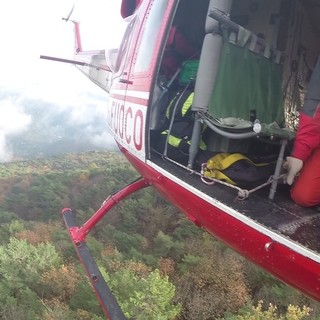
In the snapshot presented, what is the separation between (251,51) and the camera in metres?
2.29

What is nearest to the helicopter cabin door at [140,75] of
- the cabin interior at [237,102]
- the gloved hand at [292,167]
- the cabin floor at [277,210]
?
the cabin interior at [237,102]

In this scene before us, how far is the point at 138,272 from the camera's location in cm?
2464

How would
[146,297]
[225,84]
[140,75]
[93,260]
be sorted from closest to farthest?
[225,84] → [140,75] → [93,260] → [146,297]

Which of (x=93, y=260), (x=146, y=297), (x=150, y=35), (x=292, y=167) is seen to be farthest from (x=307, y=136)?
(x=146, y=297)

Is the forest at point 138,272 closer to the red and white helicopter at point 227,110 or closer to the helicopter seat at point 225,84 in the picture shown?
the red and white helicopter at point 227,110

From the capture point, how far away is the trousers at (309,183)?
172 centimetres

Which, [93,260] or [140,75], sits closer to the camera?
[140,75]

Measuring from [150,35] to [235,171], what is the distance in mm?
1173

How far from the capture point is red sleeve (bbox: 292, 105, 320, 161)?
1599 mm

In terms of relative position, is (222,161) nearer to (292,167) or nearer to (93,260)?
(292,167)

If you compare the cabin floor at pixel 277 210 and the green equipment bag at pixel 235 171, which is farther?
the green equipment bag at pixel 235 171

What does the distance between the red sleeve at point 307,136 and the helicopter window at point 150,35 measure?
115 centimetres

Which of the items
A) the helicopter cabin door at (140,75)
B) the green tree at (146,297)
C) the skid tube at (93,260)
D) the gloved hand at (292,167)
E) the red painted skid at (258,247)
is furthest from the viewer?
the green tree at (146,297)

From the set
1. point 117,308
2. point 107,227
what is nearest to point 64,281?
point 107,227
